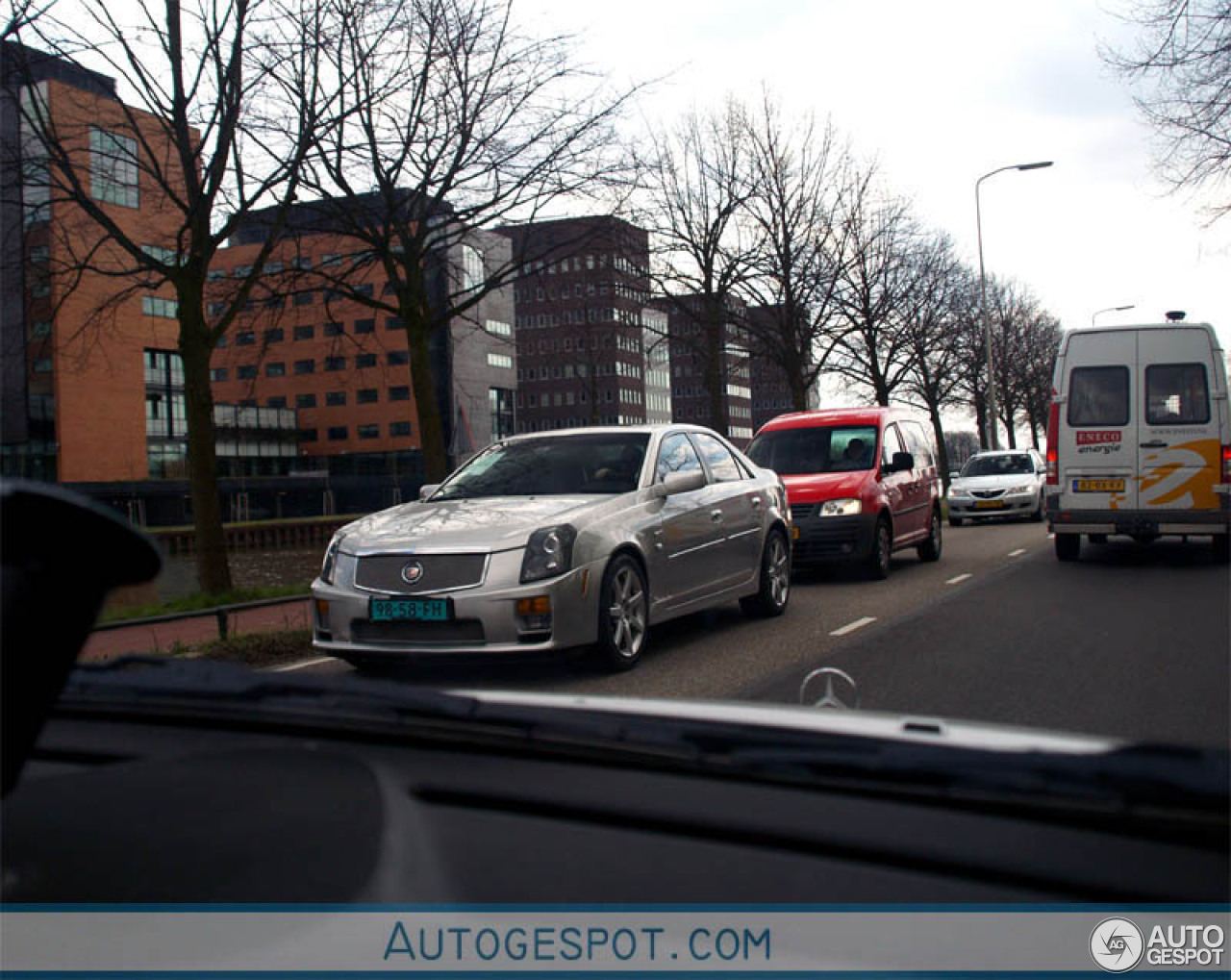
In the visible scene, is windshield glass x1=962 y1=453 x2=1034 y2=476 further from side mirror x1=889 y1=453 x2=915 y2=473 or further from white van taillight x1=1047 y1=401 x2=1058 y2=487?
side mirror x1=889 y1=453 x2=915 y2=473

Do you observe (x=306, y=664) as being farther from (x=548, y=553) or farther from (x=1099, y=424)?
(x=1099, y=424)

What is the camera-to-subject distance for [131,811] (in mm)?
1587

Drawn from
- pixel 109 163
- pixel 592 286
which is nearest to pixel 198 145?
pixel 109 163

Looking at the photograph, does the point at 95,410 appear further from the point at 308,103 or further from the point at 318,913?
the point at 318,913

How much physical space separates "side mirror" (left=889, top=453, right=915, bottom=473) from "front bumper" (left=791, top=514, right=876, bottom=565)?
1164 mm

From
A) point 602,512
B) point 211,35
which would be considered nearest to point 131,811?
point 602,512

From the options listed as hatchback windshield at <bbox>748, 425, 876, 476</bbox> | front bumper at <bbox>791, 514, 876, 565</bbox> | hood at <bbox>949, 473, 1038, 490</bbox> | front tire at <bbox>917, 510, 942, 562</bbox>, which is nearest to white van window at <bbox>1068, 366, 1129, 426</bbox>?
front tire at <bbox>917, 510, 942, 562</bbox>

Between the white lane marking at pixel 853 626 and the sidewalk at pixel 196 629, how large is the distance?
4.14 metres

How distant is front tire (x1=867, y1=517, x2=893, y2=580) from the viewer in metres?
13.3

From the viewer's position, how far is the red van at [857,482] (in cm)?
1320

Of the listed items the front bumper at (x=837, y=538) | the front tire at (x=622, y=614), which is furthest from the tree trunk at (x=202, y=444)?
the front bumper at (x=837, y=538)

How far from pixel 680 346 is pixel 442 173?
51.8ft

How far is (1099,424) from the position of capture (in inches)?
558

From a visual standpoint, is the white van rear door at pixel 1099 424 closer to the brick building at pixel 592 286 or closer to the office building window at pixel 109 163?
the brick building at pixel 592 286
